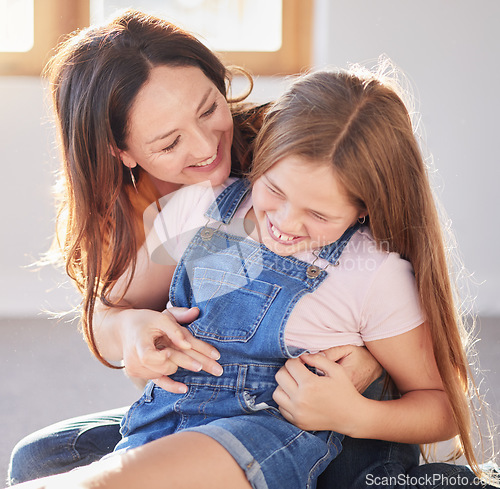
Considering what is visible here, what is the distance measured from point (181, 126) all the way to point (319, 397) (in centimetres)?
51

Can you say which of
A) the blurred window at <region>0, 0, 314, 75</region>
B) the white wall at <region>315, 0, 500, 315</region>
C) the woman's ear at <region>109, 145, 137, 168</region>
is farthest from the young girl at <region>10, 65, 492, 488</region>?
the blurred window at <region>0, 0, 314, 75</region>

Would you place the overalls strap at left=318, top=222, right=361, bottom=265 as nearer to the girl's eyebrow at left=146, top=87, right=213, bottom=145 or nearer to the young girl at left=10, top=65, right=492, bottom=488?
the young girl at left=10, top=65, right=492, bottom=488

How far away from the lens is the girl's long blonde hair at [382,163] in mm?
949

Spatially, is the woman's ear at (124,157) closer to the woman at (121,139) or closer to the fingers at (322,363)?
the woman at (121,139)

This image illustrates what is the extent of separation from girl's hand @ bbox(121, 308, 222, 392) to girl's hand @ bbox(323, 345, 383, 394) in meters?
0.18

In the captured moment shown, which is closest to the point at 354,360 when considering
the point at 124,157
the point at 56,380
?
the point at 124,157

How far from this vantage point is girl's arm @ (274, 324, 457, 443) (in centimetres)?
96

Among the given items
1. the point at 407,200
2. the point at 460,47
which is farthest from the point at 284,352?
the point at 460,47

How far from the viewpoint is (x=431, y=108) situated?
238 cm

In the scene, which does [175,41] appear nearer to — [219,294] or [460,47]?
[219,294]

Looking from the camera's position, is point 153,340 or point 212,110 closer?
point 153,340

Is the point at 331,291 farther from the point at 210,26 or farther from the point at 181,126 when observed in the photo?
the point at 210,26

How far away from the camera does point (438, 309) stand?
0.98 metres

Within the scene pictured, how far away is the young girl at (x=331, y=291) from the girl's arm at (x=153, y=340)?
3cm
